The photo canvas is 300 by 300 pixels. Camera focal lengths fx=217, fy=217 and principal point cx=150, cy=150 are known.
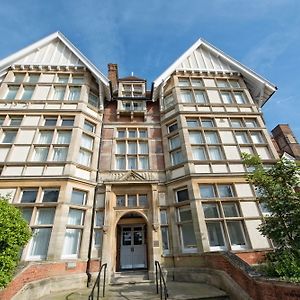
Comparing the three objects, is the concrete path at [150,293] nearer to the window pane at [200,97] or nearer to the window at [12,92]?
the window pane at [200,97]

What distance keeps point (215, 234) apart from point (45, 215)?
7582 millimetres

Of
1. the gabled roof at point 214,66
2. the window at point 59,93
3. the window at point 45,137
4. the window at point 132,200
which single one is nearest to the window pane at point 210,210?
the window at point 132,200

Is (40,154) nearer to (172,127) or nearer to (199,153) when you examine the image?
(172,127)

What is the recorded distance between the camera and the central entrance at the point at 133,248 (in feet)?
35.1

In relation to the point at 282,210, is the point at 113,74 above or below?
above

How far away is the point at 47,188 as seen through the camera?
10016mm

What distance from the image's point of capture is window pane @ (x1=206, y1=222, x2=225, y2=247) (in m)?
9.52

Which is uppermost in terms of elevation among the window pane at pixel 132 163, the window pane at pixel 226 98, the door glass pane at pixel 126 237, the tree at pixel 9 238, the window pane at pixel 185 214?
the window pane at pixel 226 98

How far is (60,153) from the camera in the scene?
11.3 metres

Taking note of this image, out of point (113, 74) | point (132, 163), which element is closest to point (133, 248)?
point (132, 163)

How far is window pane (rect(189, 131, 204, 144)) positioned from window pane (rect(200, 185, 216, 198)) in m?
2.71

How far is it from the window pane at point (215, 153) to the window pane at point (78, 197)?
6.92 meters

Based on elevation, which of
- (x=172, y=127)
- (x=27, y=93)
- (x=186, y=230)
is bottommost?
(x=186, y=230)

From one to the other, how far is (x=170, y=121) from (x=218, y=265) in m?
8.22
